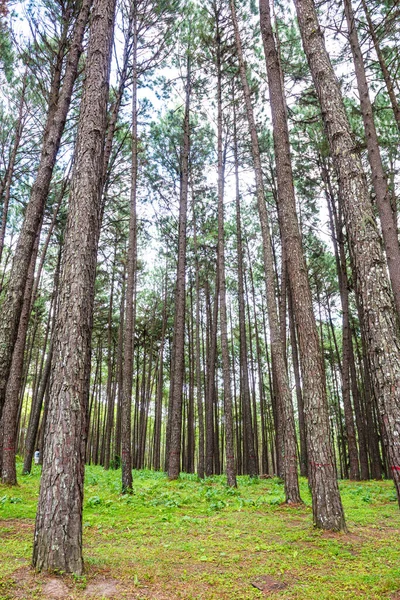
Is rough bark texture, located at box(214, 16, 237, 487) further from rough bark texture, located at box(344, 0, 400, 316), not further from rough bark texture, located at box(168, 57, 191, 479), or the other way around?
rough bark texture, located at box(344, 0, 400, 316)

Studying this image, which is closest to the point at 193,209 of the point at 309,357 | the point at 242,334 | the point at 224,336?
the point at 242,334

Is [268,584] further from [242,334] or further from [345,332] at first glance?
[242,334]

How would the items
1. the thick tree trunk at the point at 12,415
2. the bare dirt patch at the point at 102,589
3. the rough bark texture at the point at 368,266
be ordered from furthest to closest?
1. the thick tree trunk at the point at 12,415
2. the rough bark texture at the point at 368,266
3. the bare dirt patch at the point at 102,589

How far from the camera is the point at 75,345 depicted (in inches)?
137

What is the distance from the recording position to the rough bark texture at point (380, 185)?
7.71 meters

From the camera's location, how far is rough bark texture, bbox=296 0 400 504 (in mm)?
3025

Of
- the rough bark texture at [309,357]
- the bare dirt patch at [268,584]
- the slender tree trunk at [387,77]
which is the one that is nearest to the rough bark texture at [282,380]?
the rough bark texture at [309,357]

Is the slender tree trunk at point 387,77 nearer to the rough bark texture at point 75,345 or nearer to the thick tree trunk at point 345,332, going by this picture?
the thick tree trunk at point 345,332

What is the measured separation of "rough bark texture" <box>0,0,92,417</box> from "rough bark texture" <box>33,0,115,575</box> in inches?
73.5

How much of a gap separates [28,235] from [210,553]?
5.05 meters

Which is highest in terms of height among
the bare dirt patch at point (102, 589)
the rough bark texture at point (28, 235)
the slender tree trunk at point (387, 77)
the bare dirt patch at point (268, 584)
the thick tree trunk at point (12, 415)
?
the slender tree trunk at point (387, 77)

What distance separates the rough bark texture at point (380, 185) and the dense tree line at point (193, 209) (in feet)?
0.12

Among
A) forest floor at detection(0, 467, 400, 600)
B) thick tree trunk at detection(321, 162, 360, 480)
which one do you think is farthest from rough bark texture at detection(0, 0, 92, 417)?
thick tree trunk at detection(321, 162, 360, 480)

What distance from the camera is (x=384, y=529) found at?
17.4 ft
